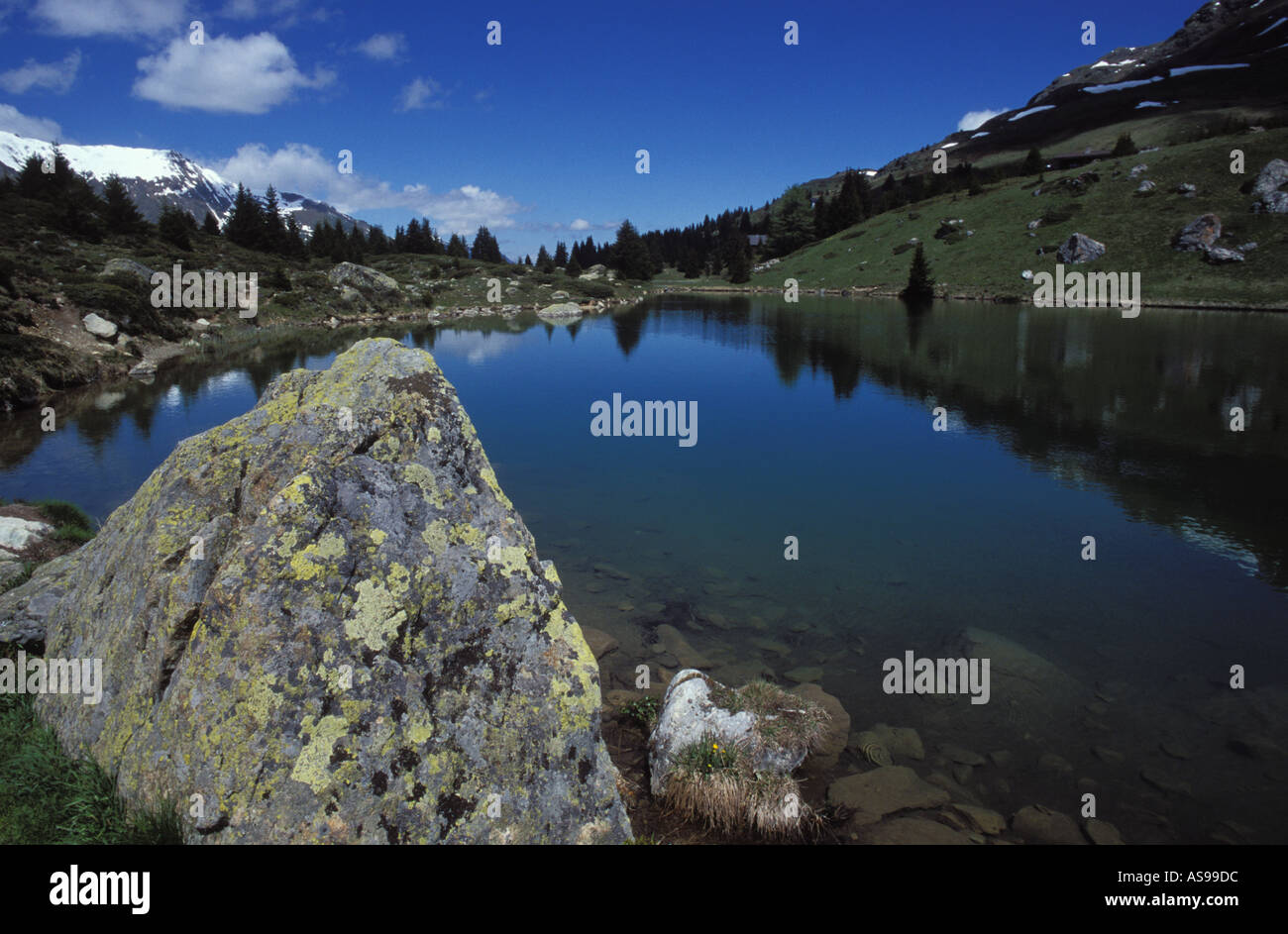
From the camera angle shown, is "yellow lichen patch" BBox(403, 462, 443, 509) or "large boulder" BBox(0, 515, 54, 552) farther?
"large boulder" BBox(0, 515, 54, 552)

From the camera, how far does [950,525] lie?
61.7 feet

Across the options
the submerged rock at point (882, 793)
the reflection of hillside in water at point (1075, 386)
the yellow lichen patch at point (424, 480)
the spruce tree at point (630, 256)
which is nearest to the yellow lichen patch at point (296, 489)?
the yellow lichen patch at point (424, 480)

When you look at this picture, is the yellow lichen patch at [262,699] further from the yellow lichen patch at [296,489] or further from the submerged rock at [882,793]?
the submerged rock at [882,793]

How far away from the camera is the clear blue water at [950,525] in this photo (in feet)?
34.7

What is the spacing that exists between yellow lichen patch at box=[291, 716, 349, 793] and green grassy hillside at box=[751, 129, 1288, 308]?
9399cm

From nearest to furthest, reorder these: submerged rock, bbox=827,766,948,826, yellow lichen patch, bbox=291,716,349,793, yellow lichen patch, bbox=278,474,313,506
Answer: yellow lichen patch, bbox=291,716,349,793
yellow lichen patch, bbox=278,474,313,506
submerged rock, bbox=827,766,948,826

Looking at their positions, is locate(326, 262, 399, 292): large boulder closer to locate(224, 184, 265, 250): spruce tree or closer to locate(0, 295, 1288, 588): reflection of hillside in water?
locate(0, 295, 1288, 588): reflection of hillside in water

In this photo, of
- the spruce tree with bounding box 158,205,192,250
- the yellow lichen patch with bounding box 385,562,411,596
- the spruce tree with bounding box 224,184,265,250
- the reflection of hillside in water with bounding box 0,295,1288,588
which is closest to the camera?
the yellow lichen patch with bounding box 385,562,411,596

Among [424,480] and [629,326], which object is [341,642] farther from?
[629,326]

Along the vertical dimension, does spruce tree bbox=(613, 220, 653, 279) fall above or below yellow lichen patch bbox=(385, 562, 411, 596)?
above

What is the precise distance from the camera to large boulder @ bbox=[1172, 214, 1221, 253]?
262ft

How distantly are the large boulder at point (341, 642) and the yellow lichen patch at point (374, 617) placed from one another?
0.05 feet

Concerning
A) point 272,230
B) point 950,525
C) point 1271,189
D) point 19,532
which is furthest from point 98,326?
point 1271,189

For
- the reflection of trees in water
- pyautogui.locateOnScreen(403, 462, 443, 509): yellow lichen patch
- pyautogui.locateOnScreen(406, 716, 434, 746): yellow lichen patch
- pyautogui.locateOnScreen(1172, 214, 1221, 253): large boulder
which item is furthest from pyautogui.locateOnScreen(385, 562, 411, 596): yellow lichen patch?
pyautogui.locateOnScreen(1172, 214, 1221, 253): large boulder
